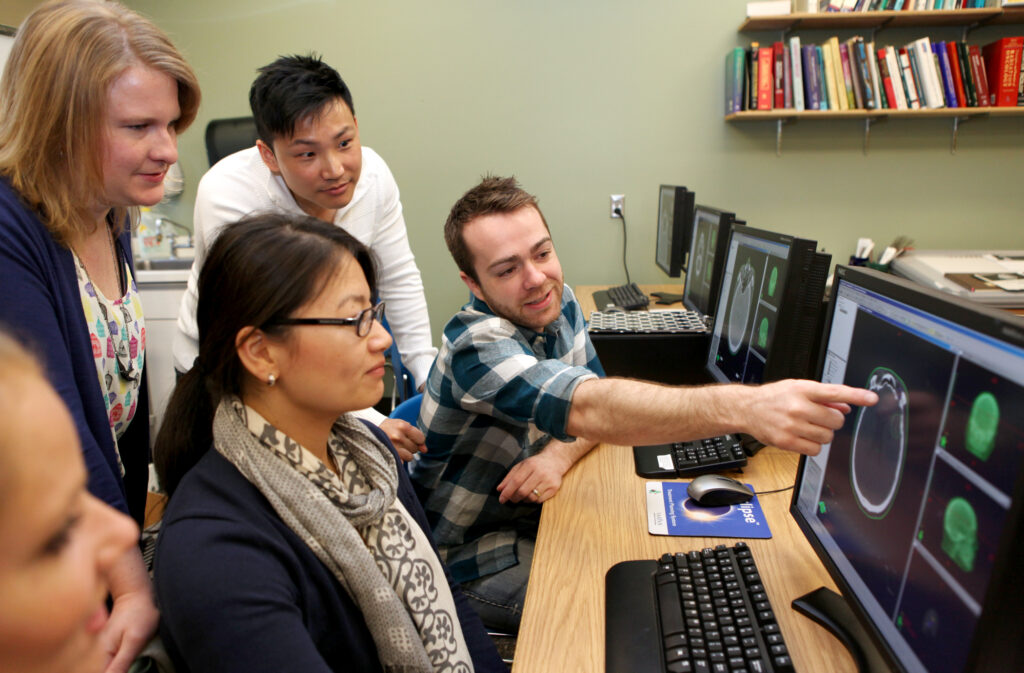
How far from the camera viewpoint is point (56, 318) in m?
1.06

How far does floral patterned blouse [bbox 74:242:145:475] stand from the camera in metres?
1.22

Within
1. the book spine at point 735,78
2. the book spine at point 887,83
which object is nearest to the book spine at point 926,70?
the book spine at point 887,83

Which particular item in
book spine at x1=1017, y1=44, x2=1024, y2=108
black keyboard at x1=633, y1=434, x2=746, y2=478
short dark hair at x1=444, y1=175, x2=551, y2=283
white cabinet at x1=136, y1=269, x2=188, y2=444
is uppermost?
book spine at x1=1017, y1=44, x2=1024, y2=108

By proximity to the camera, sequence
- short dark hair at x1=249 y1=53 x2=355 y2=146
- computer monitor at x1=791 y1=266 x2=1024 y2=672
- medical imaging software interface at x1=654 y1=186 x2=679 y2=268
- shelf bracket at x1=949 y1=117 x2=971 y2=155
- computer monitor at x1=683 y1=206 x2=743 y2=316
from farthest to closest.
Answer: shelf bracket at x1=949 y1=117 x2=971 y2=155 < medical imaging software interface at x1=654 y1=186 x2=679 y2=268 < computer monitor at x1=683 y1=206 x2=743 y2=316 < short dark hair at x1=249 y1=53 x2=355 y2=146 < computer monitor at x1=791 y1=266 x2=1024 y2=672

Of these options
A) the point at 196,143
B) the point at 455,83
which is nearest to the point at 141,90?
the point at 455,83

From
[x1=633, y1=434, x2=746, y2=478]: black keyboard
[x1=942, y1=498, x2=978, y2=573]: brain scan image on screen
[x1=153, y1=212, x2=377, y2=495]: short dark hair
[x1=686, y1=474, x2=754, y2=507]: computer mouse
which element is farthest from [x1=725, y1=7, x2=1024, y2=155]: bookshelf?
[x1=942, y1=498, x2=978, y2=573]: brain scan image on screen

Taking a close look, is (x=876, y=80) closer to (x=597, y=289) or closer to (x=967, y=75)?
(x=967, y=75)

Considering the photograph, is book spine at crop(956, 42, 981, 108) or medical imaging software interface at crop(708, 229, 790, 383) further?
book spine at crop(956, 42, 981, 108)

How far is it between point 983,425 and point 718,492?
66 cm

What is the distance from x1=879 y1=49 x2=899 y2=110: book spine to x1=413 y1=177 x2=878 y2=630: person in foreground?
2616mm

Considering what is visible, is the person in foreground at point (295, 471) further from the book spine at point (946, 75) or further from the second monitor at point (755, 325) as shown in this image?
the book spine at point (946, 75)

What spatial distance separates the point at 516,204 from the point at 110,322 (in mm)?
871

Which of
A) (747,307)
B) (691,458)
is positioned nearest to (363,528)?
(691,458)

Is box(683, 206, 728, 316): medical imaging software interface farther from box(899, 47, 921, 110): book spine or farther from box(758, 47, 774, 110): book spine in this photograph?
box(899, 47, 921, 110): book spine
